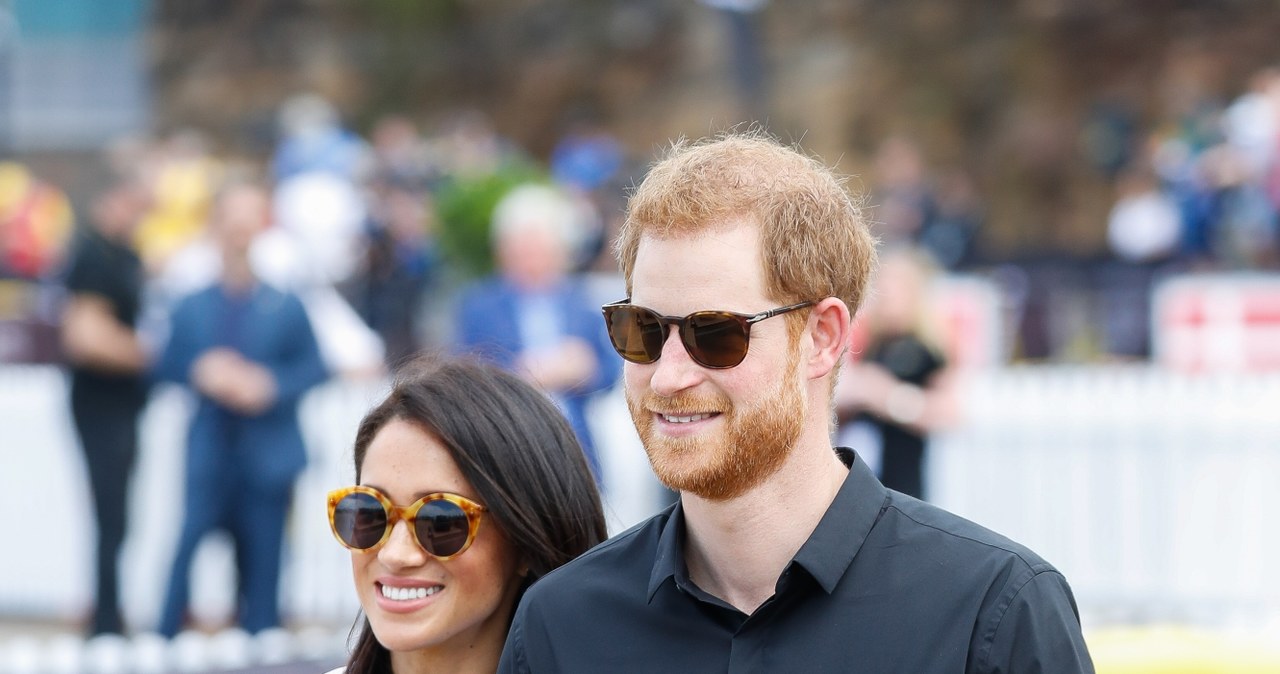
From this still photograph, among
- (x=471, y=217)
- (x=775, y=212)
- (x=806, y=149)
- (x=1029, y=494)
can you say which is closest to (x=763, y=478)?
(x=775, y=212)

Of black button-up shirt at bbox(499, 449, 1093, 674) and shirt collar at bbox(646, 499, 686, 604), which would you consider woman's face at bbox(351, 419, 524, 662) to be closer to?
black button-up shirt at bbox(499, 449, 1093, 674)

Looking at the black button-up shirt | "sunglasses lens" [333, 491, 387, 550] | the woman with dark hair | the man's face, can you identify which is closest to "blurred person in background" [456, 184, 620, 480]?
the woman with dark hair

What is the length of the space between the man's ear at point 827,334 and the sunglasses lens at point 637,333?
0.19 metres

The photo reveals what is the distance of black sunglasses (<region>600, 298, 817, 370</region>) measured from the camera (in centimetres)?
186

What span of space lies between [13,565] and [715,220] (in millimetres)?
7669

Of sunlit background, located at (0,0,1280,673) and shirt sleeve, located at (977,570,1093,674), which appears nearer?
shirt sleeve, located at (977,570,1093,674)

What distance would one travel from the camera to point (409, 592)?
2.48 metres

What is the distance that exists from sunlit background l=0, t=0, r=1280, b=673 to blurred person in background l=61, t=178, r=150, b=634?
43 cm

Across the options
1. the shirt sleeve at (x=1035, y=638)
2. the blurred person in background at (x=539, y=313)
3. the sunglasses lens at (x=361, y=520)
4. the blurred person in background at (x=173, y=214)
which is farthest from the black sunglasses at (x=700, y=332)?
the blurred person in background at (x=173, y=214)

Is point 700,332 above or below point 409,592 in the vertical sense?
above

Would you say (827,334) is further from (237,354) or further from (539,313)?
(237,354)

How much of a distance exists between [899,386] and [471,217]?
4.28 m

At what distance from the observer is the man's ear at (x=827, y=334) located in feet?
6.33

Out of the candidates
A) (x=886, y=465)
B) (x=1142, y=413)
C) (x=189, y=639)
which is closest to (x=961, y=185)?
(x=1142, y=413)
